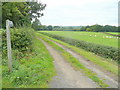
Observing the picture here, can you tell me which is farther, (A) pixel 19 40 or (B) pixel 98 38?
(B) pixel 98 38

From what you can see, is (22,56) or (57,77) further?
(22,56)

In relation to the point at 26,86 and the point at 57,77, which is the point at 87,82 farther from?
the point at 26,86

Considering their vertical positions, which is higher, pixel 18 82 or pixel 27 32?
pixel 27 32

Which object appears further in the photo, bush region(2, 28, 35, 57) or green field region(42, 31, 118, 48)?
green field region(42, 31, 118, 48)

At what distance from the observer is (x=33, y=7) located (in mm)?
22781

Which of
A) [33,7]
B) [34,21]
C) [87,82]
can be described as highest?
[33,7]

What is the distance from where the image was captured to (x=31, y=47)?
781cm

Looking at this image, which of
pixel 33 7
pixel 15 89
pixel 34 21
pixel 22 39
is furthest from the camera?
pixel 34 21

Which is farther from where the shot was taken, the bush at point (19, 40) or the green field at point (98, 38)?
the green field at point (98, 38)

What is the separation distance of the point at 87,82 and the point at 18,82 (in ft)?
7.79

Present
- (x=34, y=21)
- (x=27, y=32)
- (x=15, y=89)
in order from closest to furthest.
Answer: (x=15, y=89) < (x=27, y=32) < (x=34, y=21)

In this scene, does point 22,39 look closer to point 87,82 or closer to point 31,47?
point 31,47

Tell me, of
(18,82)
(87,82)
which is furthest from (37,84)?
(87,82)

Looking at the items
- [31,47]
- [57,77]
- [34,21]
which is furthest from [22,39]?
[34,21]
